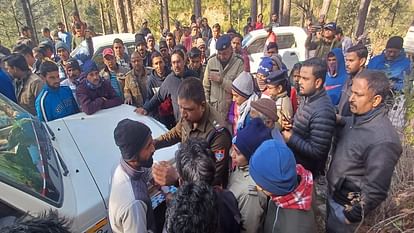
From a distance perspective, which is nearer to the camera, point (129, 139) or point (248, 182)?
point (129, 139)

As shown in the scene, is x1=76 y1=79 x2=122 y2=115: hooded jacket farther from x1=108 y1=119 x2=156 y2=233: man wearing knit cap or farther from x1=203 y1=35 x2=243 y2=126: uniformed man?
x1=108 y1=119 x2=156 y2=233: man wearing knit cap

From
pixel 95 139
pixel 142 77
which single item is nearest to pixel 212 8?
pixel 142 77

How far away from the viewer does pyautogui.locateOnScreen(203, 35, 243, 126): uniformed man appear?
4305 millimetres

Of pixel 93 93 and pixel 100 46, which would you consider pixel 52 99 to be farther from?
pixel 100 46

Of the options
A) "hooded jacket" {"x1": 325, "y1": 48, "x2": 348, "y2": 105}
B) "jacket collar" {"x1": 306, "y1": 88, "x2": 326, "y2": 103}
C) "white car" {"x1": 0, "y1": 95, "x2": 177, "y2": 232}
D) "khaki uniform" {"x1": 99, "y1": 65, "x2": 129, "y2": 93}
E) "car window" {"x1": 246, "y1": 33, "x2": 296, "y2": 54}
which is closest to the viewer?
"white car" {"x1": 0, "y1": 95, "x2": 177, "y2": 232}

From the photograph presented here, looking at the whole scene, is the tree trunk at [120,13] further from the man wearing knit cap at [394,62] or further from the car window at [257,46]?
the man wearing knit cap at [394,62]

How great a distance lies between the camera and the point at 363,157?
6.84 ft

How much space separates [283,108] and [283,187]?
1589 millimetres

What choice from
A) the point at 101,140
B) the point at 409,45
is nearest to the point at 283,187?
the point at 101,140

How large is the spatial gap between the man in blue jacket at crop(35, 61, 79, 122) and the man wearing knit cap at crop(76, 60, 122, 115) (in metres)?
0.15

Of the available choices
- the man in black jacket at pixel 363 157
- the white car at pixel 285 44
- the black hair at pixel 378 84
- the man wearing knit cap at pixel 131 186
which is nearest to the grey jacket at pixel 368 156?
the man in black jacket at pixel 363 157

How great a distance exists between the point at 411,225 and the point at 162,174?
6.22ft

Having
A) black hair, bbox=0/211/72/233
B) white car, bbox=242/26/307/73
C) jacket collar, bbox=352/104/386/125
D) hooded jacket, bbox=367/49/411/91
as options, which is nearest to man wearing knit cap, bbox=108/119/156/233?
black hair, bbox=0/211/72/233

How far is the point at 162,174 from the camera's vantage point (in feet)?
6.29
